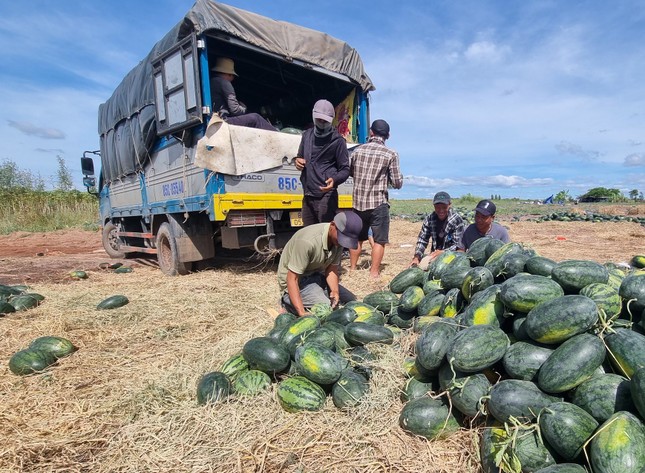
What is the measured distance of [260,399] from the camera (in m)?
2.73

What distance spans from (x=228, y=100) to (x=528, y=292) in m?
5.60

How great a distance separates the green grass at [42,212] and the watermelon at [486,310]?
2435cm

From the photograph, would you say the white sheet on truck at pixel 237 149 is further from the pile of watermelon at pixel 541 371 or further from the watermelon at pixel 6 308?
the pile of watermelon at pixel 541 371

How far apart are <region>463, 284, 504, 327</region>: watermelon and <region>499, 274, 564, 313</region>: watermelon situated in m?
0.12

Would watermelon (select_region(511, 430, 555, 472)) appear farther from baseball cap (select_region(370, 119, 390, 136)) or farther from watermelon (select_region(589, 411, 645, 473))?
baseball cap (select_region(370, 119, 390, 136))

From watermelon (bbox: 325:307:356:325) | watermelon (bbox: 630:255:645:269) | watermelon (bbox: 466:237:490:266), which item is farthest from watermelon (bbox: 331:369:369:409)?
watermelon (bbox: 630:255:645:269)

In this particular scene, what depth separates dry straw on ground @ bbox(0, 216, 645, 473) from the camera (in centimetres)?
221

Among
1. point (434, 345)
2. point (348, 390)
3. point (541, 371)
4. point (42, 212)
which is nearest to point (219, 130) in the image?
point (348, 390)

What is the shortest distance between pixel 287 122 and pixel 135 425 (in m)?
7.88

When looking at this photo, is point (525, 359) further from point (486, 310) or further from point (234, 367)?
point (234, 367)

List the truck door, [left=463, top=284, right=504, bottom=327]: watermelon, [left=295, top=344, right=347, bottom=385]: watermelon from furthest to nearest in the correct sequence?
the truck door → [left=295, top=344, right=347, bottom=385]: watermelon → [left=463, top=284, right=504, bottom=327]: watermelon

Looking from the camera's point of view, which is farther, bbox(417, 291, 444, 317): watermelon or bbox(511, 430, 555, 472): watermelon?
bbox(417, 291, 444, 317): watermelon

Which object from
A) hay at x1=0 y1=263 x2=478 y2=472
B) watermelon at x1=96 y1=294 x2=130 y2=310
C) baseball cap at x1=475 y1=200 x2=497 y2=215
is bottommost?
hay at x1=0 y1=263 x2=478 y2=472

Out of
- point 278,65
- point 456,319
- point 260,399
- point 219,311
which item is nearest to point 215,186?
point 219,311
